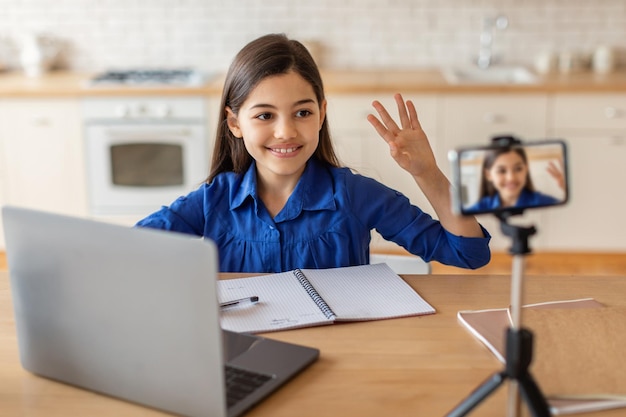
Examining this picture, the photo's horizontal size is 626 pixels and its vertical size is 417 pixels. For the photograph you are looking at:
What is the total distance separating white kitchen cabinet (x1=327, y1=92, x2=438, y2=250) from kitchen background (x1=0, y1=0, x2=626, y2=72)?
646 mm

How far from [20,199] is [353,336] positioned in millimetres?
3083

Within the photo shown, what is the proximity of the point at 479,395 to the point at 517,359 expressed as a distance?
81mm

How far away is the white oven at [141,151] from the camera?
381cm

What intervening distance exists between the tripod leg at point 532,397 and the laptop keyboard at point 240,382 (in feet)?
1.22

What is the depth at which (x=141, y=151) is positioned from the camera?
12.9 feet

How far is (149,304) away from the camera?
106 centimetres

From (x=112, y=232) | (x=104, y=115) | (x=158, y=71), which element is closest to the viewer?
(x=112, y=232)

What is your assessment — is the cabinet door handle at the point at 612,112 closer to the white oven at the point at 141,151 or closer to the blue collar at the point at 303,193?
the white oven at the point at 141,151

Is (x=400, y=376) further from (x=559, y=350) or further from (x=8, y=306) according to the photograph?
(x=8, y=306)

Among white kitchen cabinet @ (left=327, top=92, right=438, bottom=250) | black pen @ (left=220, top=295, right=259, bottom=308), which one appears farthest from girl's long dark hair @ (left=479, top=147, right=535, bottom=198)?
white kitchen cabinet @ (left=327, top=92, right=438, bottom=250)

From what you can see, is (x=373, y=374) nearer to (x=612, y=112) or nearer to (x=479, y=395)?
(x=479, y=395)

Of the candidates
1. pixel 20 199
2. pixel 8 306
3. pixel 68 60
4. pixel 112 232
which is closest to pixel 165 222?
pixel 8 306

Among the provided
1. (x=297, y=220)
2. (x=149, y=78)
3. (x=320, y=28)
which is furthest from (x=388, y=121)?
(x=320, y=28)

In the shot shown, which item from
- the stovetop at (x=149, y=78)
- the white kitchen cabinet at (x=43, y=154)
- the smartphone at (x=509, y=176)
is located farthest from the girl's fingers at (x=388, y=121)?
the white kitchen cabinet at (x=43, y=154)
